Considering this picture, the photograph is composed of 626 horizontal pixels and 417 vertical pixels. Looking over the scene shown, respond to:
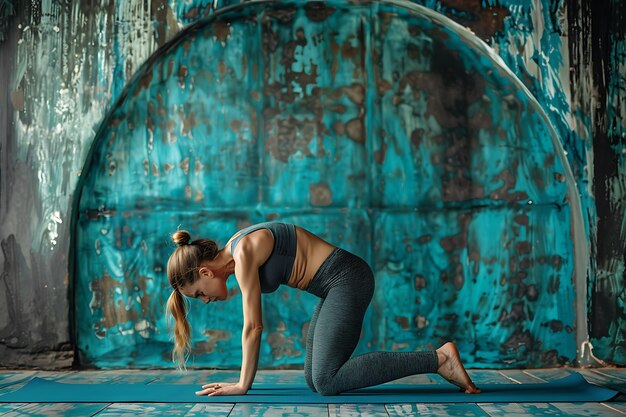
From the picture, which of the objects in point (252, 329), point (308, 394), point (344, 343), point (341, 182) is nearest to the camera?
point (252, 329)

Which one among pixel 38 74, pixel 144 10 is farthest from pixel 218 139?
pixel 38 74

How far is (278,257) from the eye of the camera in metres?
2.83

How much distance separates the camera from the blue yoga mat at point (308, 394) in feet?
9.06

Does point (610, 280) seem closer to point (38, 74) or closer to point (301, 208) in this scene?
point (301, 208)

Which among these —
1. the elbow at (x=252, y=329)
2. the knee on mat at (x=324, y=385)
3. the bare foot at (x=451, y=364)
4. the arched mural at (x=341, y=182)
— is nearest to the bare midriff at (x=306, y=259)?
the elbow at (x=252, y=329)

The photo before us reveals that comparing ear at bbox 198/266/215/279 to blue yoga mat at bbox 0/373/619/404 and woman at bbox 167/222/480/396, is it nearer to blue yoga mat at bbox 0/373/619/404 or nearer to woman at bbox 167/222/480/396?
woman at bbox 167/222/480/396

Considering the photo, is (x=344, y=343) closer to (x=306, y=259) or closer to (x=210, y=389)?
(x=306, y=259)

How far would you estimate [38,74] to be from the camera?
4.12 metres

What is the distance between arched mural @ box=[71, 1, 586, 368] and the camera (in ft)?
13.3

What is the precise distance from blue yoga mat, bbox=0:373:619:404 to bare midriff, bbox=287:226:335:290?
52cm

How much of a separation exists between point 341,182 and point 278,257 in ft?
4.55

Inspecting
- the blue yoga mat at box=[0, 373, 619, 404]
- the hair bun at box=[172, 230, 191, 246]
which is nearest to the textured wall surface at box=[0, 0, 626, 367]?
the blue yoga mat at box=[0, 373, 619, 404]

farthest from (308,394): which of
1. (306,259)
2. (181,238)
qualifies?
(181,238)

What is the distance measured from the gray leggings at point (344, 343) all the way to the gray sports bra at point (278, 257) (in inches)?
5.7
